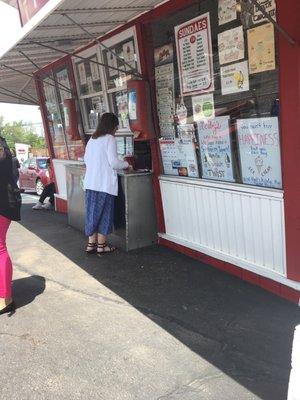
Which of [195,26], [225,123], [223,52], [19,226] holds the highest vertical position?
[195,26]

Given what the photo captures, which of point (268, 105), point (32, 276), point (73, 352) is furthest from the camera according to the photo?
point (32, 276)

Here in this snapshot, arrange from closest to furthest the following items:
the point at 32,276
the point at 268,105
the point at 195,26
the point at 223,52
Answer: the point at 268,105 → the point at 223,52 → the point at 195,26 → the point at 32,276

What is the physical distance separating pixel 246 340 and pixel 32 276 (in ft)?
9.27

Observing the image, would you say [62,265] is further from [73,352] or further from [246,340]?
Result: [246,340]

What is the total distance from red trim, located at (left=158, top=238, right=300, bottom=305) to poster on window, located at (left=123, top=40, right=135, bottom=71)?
233 centimetres

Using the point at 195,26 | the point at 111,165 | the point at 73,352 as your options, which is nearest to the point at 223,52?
the point at 195,26

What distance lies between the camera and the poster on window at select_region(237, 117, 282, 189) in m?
4.10

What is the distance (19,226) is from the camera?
8492mm

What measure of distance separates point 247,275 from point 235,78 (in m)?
1.94

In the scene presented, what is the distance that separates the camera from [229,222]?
4770 millimetres

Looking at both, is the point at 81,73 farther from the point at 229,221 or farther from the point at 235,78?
the point at 229,221

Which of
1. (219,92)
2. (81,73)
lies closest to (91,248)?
(219,92)

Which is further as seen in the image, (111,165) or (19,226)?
(19,226)

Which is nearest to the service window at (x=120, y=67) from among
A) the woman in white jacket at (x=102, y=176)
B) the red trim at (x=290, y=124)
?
the woman in white jacket at (x=102, y=176)
